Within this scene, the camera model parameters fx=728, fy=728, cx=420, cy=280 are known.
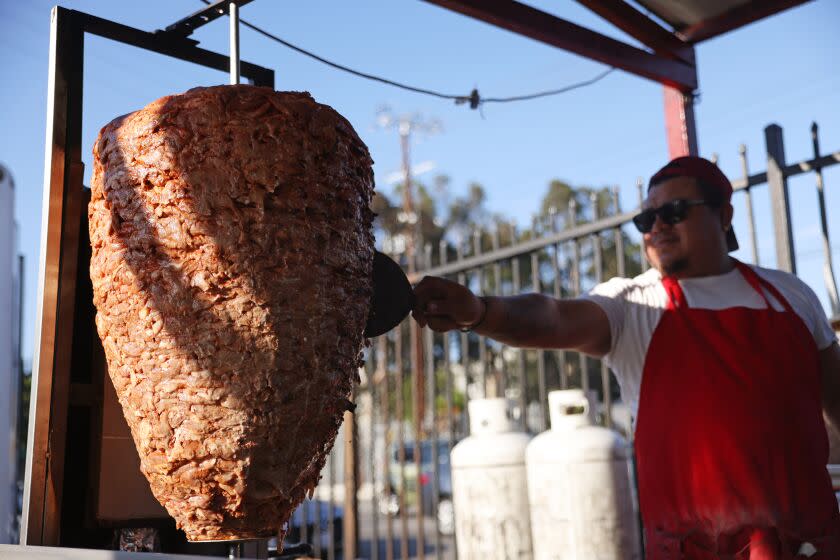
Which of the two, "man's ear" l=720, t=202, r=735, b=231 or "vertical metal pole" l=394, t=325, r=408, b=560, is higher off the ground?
"man's ear" l=720, t=202, r=735, b=231

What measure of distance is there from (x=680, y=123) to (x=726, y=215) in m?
1.29

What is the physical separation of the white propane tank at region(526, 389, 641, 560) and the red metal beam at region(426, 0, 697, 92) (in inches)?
58.5

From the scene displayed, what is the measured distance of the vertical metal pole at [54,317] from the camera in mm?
958

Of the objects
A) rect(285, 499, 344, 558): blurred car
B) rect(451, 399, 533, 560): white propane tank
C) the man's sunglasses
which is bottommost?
rect(285, 499, 344, 558): blurred car

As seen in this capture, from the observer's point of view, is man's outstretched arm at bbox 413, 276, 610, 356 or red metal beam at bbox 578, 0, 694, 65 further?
red metal beam at bbox 578, 0, 694, 65

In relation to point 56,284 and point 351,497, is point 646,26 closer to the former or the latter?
point 56,284

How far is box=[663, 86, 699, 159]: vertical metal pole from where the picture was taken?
3.51 m

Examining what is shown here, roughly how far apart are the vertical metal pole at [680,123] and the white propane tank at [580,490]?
51.5 inches

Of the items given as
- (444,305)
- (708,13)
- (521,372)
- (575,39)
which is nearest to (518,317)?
(444,305)

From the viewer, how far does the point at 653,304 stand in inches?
90.0

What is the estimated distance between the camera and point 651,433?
83.4 inches

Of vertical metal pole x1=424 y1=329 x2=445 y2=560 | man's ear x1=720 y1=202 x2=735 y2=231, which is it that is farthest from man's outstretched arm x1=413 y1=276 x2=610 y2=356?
vertical metal pole x1=424 y1=329 x2=445 y2=560

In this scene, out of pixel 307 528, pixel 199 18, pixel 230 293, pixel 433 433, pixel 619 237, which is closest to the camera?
pixel 230 293

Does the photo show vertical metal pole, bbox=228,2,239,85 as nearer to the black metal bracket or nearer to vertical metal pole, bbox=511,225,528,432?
the black metal bracket
